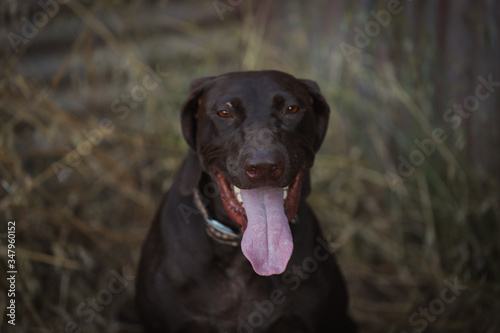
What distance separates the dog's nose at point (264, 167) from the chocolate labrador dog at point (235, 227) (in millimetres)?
106

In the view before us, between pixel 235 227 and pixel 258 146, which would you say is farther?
pixel 235 227

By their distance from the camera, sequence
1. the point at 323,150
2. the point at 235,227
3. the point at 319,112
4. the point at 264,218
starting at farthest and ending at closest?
1. the point at 323,150
2. the point at 319,112
3. the point at 235,227
4. the point at 264,218

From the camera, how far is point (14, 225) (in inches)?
151

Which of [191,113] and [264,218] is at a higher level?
[191,113]

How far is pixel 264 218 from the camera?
282cm

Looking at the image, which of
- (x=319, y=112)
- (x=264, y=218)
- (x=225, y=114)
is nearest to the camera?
(x=264, y=218)

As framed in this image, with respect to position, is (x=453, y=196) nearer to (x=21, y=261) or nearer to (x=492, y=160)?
(x=492, y=160)

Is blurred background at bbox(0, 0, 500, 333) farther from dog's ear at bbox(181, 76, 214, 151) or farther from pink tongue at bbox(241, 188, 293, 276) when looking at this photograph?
pink tongue at bbox(241, 188, 293, 276)

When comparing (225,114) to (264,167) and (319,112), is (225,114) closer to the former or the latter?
(264,167)

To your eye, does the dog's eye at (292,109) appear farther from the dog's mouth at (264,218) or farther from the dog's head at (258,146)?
the dog's mouth at (264,218)

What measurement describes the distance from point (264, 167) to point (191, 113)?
63 centimetres

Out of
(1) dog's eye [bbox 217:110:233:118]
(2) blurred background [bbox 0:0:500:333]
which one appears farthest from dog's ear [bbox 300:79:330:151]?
(2) blurred background [bbox 0:0:500:333]

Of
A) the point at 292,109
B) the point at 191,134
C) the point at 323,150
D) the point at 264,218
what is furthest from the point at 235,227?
the point at 323,150

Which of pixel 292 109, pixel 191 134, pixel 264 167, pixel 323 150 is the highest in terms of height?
pixel 292 109
